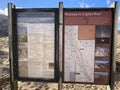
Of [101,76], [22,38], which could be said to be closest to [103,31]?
[101,76]

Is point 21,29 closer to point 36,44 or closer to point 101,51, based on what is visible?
point 36,44

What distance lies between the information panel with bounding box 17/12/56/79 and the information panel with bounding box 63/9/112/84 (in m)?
0.34

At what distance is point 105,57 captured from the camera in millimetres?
4797

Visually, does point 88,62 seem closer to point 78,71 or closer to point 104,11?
point 78,71

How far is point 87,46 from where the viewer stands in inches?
189

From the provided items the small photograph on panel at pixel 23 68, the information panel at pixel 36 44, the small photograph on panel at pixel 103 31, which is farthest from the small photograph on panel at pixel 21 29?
the small photograph on panel at pixel 103 31

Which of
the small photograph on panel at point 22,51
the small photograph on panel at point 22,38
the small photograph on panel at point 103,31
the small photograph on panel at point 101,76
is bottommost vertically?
the small photograph on panel at point 101,76

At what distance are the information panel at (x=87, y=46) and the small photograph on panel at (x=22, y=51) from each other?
3.04 ft

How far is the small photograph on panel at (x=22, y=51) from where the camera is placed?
16.6 feet

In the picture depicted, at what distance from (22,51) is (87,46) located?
1.49 metres

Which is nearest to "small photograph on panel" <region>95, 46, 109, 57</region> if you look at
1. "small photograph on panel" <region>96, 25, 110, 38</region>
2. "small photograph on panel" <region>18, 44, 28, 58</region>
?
"small photograph on panel" <region>96, 25, 110, 38</region>

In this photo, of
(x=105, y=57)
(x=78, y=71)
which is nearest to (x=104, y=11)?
(x=105, y=57)

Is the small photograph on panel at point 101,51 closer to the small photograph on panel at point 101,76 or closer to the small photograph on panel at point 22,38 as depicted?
the small photograph on panel at point 101,76

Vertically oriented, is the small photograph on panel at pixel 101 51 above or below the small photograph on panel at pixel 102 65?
Result: above
